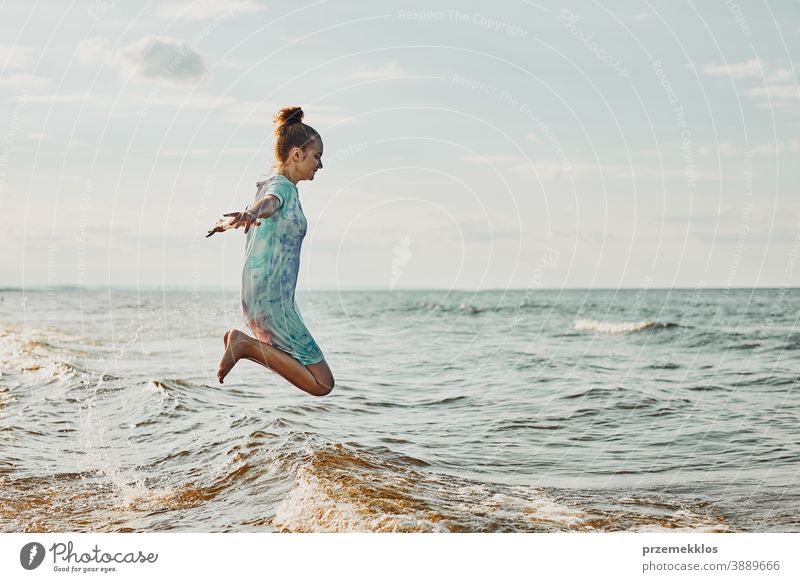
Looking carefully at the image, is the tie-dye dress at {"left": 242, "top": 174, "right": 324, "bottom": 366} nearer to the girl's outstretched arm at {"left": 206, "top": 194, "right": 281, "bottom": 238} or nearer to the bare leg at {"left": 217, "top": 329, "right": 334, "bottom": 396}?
the bare leg at {"left": 217, "top": 329, "right": 334, "bottom": 396}

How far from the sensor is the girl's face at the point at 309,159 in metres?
7.32

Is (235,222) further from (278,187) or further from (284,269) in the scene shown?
(284,269)

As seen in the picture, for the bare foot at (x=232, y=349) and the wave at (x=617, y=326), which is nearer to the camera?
the bare foot at (x=232, y=349)

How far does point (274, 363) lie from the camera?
7.26m

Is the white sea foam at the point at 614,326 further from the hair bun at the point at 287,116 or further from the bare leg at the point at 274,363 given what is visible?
the hair bun at the point at 287,116

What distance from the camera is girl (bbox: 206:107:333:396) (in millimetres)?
7320

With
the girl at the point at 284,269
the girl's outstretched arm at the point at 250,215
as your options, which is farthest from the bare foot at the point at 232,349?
the girl's outstretched arm at the point at 250,215

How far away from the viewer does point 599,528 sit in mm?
9398

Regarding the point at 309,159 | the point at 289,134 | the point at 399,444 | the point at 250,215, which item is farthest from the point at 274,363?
the point at 399,444

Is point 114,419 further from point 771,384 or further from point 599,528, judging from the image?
point 771,384

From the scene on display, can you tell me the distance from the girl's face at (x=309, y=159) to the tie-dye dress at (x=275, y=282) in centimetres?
14

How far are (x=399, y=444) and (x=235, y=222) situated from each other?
7.61 meters
